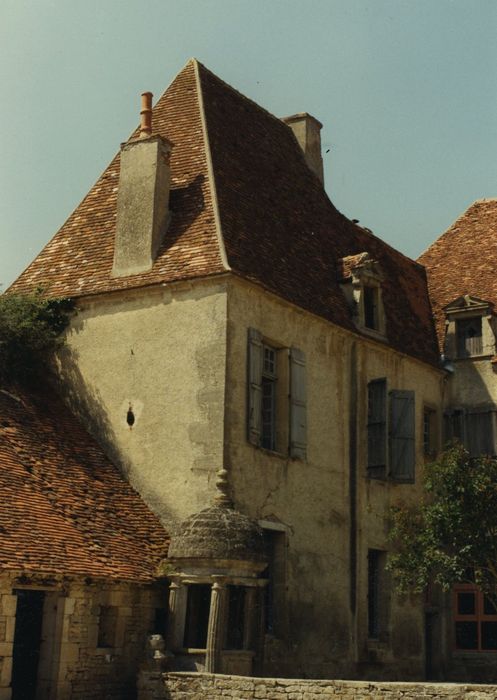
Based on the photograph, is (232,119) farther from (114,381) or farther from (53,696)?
(53,696)

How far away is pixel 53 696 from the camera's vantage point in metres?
16.8

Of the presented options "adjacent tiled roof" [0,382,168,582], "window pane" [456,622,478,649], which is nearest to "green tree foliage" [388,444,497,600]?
"window pane" [456,622,478,649]

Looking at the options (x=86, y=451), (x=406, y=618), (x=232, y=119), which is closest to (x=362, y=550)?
(x=406, y=618)

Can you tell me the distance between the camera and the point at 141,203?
21578 millimetres

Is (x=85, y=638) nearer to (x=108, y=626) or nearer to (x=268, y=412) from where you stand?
(x=108, y=626)

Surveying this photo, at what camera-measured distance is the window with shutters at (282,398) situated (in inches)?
827

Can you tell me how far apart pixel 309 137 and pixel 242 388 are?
1017 centimetres

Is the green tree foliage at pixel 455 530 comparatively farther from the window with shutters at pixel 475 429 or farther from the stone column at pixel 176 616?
the stone column at pixel 176 616

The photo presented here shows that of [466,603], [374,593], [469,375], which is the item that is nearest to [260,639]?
[374,593]

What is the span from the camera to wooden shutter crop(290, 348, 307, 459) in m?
21.1

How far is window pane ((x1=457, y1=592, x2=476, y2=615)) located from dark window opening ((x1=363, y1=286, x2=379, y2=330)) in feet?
20.7

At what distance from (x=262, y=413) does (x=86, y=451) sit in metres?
3.25

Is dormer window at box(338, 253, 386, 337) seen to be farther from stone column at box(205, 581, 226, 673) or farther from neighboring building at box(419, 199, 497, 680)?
stone column at box(205, 581, 226, 673)

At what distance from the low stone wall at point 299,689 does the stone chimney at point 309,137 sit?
1459cm
